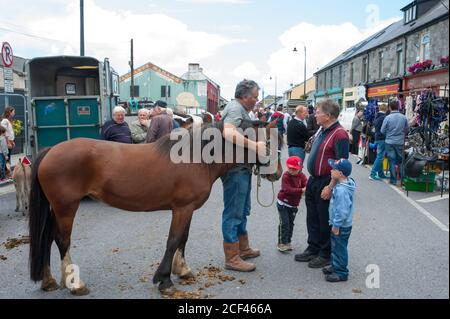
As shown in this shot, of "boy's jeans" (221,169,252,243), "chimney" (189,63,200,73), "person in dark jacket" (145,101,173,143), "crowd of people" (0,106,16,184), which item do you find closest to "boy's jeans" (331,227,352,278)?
"boy's jeans" (221,169,252,243)

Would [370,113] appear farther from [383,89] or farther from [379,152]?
[383,89]

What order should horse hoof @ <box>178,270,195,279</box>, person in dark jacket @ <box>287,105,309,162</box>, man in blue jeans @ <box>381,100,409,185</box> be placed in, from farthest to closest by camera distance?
man in blue jeans @ <box>381,100,409,185</box> → person in dark jacket @ <box>287,105,309,162</box> → horse hoof @ <box>178,270,195,279</box>

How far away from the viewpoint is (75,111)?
355 inches

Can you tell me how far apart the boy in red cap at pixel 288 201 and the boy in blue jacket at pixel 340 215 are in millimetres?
932

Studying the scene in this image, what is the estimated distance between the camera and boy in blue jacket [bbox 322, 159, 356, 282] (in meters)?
4.14

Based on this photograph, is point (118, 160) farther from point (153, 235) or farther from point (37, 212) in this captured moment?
point (153, 235)

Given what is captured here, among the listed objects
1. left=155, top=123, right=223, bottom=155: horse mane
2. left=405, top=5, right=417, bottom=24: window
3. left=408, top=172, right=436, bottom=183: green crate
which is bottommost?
left=408, top=172, right=436, bottom=183: green crate

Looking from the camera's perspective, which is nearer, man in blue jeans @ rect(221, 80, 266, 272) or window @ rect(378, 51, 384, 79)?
man in blue jeans @ rect(221, 80, 266, 272)

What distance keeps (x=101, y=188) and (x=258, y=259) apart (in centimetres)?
211

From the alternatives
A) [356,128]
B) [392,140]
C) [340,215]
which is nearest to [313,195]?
[340,215]

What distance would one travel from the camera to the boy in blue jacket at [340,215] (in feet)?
13.6

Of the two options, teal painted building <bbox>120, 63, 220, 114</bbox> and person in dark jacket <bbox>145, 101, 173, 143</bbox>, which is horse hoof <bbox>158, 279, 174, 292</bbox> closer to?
person in dark jacket <bbox>145, 101, 173, 143</bbox>

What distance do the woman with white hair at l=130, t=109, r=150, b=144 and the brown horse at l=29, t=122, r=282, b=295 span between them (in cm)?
438

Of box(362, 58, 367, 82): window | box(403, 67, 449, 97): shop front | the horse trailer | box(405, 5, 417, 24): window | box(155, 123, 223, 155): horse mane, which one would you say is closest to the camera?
box(155, 123, 223, 155): horse mane
